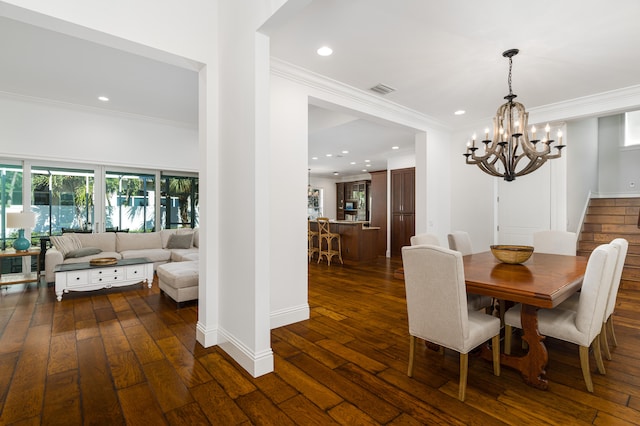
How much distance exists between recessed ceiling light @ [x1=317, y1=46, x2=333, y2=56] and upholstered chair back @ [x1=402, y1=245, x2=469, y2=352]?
206cm

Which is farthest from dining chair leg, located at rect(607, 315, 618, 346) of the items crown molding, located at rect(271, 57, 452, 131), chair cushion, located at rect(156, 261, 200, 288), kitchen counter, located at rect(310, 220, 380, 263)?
kitchen counter, located at rect(310, 220, 380, 263)

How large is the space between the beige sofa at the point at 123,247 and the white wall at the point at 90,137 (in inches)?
53.4

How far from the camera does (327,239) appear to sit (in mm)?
7172

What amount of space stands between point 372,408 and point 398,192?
22.7 feet

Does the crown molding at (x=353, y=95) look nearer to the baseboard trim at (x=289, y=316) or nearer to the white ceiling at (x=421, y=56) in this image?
the white ceiling at (x=421, y=56)

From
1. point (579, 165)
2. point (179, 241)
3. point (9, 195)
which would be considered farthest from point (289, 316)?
point (579, 165)

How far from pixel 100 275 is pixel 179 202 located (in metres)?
2.85

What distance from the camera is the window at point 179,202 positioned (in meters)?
6.70

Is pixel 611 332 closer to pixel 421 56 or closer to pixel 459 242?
pixel 459 242

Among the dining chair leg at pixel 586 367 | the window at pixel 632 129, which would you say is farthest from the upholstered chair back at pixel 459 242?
the window at pixel 632 129

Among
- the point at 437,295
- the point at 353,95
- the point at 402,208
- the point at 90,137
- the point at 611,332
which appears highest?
the point at 353,95

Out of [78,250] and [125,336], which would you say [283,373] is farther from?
[78,250]

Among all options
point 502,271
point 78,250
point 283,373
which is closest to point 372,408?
point 283,373

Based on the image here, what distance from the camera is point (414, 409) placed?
1.84 meters
